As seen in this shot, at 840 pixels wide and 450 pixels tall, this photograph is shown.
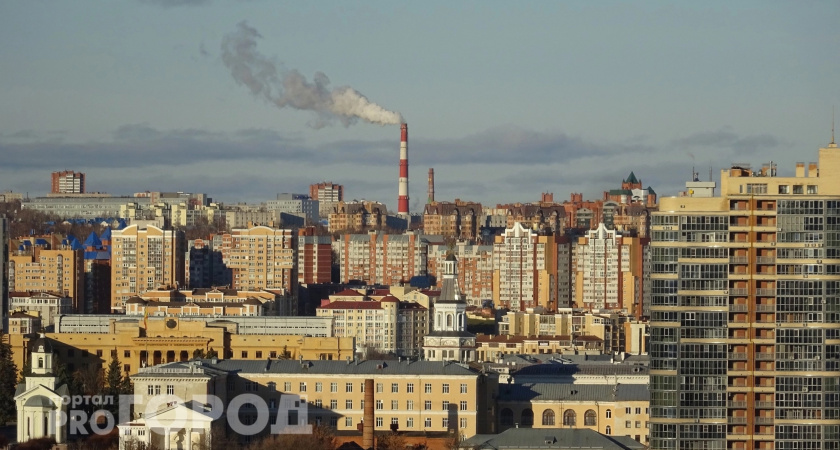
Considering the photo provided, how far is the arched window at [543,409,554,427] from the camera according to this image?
68.4 meters

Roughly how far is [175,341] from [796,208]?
125ft

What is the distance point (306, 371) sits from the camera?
67125 mm

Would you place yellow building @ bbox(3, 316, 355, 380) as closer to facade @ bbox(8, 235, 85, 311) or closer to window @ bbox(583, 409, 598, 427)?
window @ bbox(583, 409, 598, 427)

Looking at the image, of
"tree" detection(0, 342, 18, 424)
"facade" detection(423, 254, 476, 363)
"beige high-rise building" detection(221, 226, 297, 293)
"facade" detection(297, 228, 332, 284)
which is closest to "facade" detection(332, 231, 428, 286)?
"facade" detection(297, 228, 332, 284)

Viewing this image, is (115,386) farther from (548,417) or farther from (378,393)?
(548,417)

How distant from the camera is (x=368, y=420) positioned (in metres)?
61.8

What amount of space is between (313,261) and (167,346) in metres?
65.2

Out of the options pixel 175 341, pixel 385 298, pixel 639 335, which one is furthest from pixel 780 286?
pixel 385 298

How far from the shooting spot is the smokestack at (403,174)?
155850mm

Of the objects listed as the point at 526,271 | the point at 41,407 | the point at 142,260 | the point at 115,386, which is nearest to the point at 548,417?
the point at 115,386

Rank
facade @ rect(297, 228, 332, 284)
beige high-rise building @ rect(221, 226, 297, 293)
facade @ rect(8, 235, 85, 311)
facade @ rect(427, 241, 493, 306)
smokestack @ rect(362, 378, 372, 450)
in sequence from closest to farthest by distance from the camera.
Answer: smokestack @ rect(362, 378, 372, 450) < facade @ rect(8, 235, 85, 311) < beige high-rise building @ rect(221, 226, 297, 293) < facade @ rect(427, 241, 493, 306) < facade @ rect(297, 228, 332, 284)

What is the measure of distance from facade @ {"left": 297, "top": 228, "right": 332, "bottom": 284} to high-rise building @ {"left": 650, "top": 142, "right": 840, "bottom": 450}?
9868 cm

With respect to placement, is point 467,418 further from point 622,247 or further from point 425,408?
point 622,247

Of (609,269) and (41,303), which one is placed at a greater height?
(609,269)
